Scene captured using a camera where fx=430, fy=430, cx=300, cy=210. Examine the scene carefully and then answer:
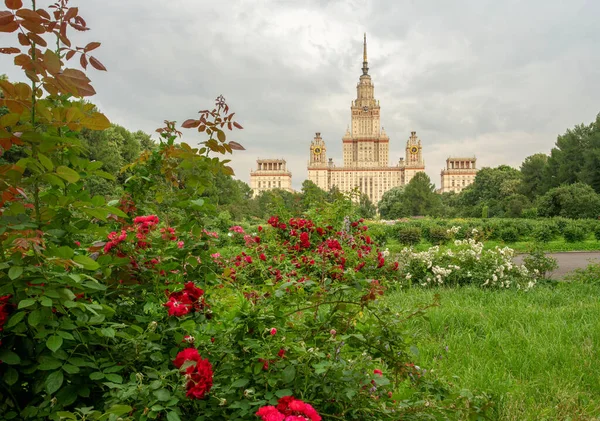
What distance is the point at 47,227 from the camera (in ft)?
4.84

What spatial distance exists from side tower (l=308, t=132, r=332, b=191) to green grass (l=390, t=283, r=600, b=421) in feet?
401

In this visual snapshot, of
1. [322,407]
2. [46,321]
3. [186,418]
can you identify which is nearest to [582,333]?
[322,407]

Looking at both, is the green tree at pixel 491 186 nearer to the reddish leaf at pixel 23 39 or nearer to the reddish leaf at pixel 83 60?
the reddish leaf at pixel 83 60

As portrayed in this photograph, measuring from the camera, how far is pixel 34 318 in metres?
1.22

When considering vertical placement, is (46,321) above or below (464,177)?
below

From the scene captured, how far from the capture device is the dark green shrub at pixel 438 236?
17.2 meters

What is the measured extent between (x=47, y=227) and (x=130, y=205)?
0.66m

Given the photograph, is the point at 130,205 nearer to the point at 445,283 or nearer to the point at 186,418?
the point at 186,418

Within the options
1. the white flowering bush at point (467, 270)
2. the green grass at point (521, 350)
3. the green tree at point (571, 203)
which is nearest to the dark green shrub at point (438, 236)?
the white flowering bush at point (467, 270)

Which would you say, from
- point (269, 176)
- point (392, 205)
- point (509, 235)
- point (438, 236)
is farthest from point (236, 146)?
point (269, 176)

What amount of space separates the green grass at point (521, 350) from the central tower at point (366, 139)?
130m

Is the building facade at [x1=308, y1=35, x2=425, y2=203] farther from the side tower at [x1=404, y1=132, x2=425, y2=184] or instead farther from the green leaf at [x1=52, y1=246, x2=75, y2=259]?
the green leaf at [x1=52, y1=246, x2=75, y2=259]

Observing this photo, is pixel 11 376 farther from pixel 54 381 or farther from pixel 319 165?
pixel 319 165

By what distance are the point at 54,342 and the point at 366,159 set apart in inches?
5379
